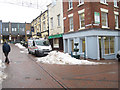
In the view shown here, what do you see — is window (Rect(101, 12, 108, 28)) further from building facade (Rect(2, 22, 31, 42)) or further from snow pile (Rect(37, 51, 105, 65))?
building facade (Rect(2, 22, 31, 42))

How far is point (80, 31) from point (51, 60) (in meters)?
5.66

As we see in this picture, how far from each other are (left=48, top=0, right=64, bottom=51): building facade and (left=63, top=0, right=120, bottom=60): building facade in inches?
75.8

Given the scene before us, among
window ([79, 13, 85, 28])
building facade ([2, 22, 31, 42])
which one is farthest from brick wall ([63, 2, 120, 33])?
building facade ([2, 22, 31, 42])

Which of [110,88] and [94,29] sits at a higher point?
[94,29]

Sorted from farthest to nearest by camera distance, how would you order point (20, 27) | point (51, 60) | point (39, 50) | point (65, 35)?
1. point (20, 27)
2. point (65, 35)
3. point (39, 50)
4. point (51, 60)

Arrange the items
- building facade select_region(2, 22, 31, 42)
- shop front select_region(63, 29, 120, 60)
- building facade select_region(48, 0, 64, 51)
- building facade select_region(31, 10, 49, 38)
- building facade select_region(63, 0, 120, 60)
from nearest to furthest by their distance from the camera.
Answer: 1. shop front select_region(63, 29, 120, 60)
2. building facade select_region(63, 0, 120, 60)
3. building facade select_region(48, 0, 64, 51)
4. building facade select_region(31, 10, 49, 38)
5. building facade select_region(2, 22, 31, 42)

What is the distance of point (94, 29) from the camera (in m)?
13.0

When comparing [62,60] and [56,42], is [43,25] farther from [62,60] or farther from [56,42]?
[62,60]

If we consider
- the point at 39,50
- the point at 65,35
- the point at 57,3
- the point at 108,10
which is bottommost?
the point at 39,50

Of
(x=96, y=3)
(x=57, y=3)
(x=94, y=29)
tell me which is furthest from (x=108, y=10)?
(x=57, y=3)

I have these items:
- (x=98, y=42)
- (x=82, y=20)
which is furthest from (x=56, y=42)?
(x=98, y=42)

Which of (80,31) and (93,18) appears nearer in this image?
(93,18)

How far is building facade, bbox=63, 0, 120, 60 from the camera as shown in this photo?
1334 centimetres

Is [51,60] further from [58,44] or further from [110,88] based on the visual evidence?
[58,44]
